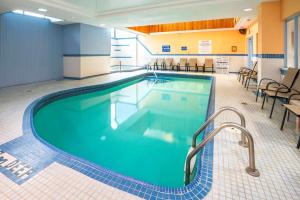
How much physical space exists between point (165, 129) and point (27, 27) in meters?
6.17

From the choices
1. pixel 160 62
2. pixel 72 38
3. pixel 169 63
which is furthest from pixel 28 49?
pixel 169 63

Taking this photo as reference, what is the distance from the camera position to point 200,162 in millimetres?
1979

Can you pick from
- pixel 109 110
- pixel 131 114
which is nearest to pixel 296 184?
pixel 131 114

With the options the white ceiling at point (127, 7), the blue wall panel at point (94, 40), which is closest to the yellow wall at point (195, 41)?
the blue wall panel at point (94, 40)

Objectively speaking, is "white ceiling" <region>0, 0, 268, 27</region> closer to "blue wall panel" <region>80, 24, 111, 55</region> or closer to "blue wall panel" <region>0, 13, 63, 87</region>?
"blue wall panel" <region>0, 13, 63, 87</region>

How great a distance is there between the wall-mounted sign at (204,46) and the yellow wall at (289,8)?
20.7 ft

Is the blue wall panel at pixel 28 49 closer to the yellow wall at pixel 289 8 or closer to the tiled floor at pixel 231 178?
the tiled floor at pixel 231 178

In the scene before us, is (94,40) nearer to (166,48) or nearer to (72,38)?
(72,38)

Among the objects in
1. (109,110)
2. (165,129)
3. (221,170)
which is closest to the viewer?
(221,170)

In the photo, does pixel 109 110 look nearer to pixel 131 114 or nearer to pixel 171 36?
pixel 131 114

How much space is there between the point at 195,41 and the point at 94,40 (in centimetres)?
562

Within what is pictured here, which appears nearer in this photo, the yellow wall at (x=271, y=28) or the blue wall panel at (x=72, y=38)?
the yellow wall at (x=271, y=28)

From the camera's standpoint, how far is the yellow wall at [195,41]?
10.3 m

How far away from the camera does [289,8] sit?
13.7 ft
